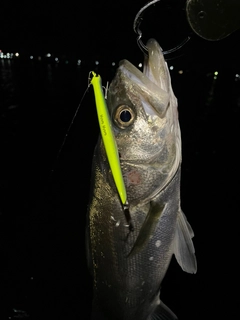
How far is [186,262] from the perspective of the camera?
1.82 meters

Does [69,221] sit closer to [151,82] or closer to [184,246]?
[184,246]

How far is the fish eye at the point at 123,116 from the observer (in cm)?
166

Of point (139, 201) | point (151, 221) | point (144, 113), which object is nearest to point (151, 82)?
point (144, 113)

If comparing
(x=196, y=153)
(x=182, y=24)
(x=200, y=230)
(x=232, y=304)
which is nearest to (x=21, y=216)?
(x=200, y=230)

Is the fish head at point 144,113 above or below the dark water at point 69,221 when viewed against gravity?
above

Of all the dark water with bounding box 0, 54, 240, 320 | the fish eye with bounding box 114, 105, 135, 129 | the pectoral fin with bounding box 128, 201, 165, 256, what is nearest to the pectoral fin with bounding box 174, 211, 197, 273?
the pectoral fin with bounding box 128, 201, 165, 256

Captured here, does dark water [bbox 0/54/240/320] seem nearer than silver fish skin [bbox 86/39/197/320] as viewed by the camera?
No

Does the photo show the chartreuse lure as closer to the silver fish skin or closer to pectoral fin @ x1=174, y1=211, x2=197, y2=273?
the silver fish skin

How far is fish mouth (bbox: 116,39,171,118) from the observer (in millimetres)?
1537

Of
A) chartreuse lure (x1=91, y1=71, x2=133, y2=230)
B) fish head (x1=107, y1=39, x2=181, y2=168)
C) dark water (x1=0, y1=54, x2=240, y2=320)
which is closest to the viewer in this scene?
chartreuse lure (x1=91, y1=71, x2=133, y2=230)

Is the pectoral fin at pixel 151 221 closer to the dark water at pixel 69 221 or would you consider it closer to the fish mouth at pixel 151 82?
the fish mouth at pixel 151 82

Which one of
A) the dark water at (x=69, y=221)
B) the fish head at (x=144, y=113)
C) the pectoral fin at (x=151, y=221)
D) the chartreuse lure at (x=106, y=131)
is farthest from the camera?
the dark water at (x=69, y=221)

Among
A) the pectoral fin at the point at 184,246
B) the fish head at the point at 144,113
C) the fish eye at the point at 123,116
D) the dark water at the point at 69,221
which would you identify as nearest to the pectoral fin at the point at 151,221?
the pectoral fin at the point at 184,246

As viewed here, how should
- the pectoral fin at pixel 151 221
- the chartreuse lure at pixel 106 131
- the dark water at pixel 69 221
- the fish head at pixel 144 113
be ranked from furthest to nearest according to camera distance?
the dark water at pixel 69 221
the pectoral fin at pixel 151 221
the fish head at pixel 144 113
the chartreuse lure at pixel 106 131
